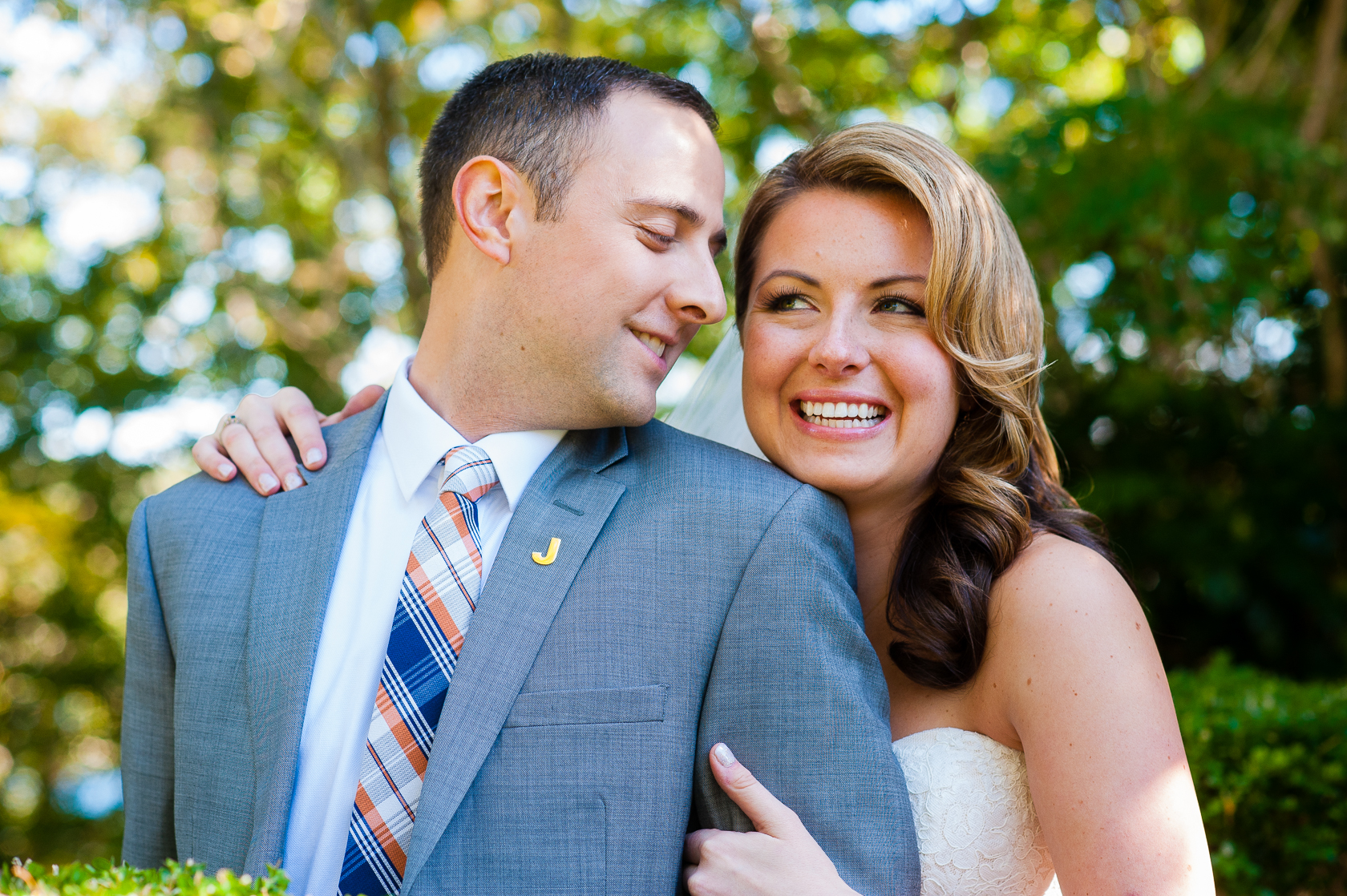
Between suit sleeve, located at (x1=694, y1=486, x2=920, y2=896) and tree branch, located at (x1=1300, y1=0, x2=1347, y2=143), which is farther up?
tree branch, located at (x1=1300, y1=0, x2=1347, y2=143)

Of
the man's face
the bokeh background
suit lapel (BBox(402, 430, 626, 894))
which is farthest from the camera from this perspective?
the bokeh background

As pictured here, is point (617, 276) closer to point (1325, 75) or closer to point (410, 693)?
point (410, 693)

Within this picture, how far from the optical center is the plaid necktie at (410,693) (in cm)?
194

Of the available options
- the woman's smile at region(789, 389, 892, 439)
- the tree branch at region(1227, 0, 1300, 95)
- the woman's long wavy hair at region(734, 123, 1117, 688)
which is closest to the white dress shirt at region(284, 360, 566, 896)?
the woman's smile at region(789, 389, 892, 439)

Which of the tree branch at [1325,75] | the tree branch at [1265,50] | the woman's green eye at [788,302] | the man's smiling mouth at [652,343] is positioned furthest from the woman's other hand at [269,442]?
the tree branch at [1325,75]

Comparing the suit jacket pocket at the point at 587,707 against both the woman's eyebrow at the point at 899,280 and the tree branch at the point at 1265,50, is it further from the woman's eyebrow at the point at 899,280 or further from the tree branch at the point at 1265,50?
the tree branch at the point at 1265,50

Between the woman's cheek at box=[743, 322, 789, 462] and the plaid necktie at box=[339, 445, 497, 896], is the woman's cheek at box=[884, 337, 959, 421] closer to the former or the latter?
Result: the woman's cheek at box=[743, 322, 789, 462]

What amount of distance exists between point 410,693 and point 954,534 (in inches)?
51.9

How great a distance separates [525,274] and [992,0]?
16.5ft

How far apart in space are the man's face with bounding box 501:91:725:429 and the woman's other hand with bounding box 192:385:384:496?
623mm

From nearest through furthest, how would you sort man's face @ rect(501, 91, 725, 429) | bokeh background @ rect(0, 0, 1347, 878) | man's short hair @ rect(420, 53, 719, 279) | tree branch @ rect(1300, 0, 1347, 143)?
man's face @ rect(501, 91, 725, 429) → man's short hair @ rect(420, 53, 719, 279) → bokeh background @ rect(0, 0, 1347, 878) → tree branch @ rect(1300, 0, 1347, 143)

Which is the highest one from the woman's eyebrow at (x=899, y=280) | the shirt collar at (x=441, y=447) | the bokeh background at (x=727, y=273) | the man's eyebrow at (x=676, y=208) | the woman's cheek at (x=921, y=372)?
the bokeh background at (x=727, y=273)

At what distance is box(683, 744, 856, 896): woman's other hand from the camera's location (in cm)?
185

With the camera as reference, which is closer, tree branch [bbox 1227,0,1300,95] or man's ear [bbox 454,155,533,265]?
man's ear [bbox 454,155,533,265]
